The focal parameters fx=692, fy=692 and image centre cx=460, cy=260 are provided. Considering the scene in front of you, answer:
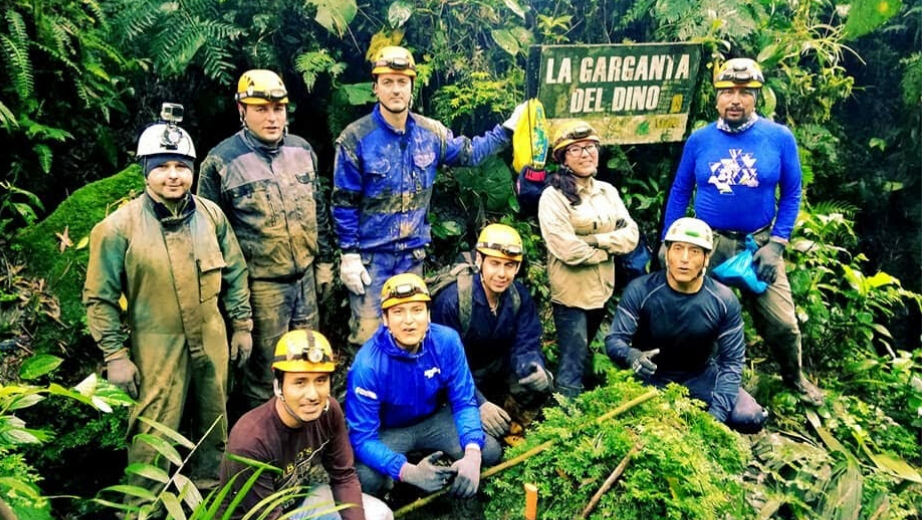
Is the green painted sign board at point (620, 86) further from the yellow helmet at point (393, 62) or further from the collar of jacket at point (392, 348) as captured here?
the collar of jacket at point (392, 348)

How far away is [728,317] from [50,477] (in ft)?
17.0

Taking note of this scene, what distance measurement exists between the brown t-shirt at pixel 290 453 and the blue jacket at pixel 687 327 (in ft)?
7.27

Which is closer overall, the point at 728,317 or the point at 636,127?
the point at 728,317

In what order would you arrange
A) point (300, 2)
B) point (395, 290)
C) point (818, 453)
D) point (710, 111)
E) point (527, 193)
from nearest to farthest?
1. point (395, 290)
2. point (818, 453)
3. point (527, 193)
4. point (300, 2)
5. point (710, 111)

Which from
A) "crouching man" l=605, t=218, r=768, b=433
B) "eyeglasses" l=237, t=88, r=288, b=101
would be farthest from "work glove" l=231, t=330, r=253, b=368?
"crouching man" l=605, t=218, r=768, b=433

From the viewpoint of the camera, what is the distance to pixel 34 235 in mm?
5602

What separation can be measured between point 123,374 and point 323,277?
168 cm

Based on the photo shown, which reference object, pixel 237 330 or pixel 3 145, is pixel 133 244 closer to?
pixel 237 330

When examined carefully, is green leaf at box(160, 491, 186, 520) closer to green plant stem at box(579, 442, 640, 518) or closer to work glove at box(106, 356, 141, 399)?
work glove at box(106, 356, 141, 399)

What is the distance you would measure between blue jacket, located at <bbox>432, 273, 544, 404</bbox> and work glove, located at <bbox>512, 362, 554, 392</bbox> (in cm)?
3

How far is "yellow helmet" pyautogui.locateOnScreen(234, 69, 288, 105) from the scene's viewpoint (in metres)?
4.81

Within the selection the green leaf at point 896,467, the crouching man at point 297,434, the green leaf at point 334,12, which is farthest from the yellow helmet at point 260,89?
the green leaf at point 896,467

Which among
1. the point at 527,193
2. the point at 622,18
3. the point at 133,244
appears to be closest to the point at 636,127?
the point at 527,193

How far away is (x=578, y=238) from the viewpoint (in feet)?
17.9
